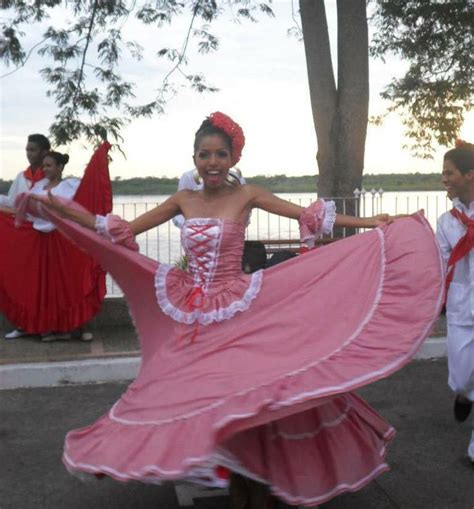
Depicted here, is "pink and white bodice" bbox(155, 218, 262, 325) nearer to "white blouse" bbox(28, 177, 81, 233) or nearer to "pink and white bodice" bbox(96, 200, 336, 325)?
"pink and white bodice" bbox(96, 200, 336, 325)

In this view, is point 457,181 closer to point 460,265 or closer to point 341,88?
point 460,265

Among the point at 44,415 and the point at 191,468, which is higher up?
the point at 191,468

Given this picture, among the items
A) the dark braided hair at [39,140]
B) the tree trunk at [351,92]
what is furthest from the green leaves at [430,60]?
the dark braided hair at [39,140]

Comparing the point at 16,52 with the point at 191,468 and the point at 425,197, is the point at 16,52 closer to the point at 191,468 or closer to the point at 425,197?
the point at 425,197

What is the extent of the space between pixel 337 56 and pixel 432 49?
3315mm

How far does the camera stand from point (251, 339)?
144 inches

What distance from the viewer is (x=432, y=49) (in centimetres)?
1280

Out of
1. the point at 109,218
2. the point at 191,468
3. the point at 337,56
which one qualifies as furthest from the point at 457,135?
the point at 191,468

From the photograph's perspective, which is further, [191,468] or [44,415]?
[44,415]

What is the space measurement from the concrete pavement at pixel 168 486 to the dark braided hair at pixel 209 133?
6.00 ft

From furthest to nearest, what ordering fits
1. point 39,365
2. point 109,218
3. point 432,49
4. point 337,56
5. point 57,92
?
point 432,49 < point 57,92 < point 337,56 < point 39,365 < point 109,218

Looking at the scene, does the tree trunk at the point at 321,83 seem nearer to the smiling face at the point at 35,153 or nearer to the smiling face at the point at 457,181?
the smiling face at the point at 35,153

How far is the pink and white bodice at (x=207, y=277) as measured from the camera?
382cm

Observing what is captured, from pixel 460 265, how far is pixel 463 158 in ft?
2.09
